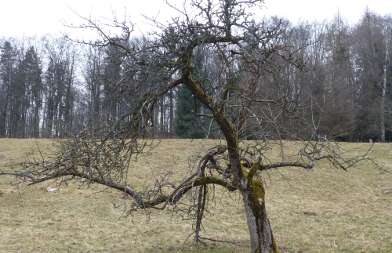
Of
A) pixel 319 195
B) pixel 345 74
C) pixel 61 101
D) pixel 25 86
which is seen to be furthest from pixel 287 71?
pixel 25 86

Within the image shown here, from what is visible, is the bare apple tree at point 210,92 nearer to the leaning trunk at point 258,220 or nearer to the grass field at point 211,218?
the leaning trunk at point 258,220

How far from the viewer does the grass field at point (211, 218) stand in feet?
39.7

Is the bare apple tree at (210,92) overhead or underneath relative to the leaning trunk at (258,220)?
overhead

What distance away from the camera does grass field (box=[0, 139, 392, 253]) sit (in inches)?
476

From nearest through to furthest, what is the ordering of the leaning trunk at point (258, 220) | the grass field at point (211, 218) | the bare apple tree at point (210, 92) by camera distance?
the bare apple tree at point (210, 92)
the leaning trunk at point (258, 220)
the grass field at point (211, 218)

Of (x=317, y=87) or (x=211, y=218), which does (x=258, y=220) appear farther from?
(x=317, y=87)

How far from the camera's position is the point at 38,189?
1869 cm

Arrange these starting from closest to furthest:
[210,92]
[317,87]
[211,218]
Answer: [210,92]
[211,218]
[317,87]

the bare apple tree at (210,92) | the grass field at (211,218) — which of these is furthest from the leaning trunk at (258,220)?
the grass field at (211,218)

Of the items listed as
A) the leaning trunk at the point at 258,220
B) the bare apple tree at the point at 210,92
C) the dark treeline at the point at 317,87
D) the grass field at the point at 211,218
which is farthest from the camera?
the dark treeline at the point at 317,87

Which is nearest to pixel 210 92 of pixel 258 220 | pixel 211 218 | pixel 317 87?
pixel 258 220

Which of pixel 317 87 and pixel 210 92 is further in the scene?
pixel 317 87

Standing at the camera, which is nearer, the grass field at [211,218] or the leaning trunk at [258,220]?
the leaning trunk at [258,220]

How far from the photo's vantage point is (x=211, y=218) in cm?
1552
